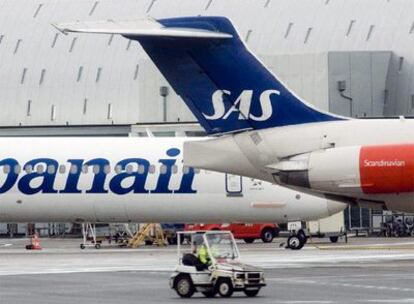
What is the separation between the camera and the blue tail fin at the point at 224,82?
40938 millimetres

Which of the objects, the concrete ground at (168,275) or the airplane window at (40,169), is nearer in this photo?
the concrete ground at (168,275)

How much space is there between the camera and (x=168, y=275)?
39812 mm

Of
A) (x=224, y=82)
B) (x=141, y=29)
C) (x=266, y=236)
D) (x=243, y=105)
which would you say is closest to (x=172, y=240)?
(x=266, y=236)

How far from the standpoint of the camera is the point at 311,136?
41.5 m

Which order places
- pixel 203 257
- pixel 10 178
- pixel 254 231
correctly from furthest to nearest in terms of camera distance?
1. pixel 254 231
2. pixel 10 178
3. pixel 203 257

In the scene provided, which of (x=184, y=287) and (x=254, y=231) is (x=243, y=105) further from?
(x=254, y=231)

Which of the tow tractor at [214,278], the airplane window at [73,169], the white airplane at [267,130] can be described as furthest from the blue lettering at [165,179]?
the tow tractor at [214,278]

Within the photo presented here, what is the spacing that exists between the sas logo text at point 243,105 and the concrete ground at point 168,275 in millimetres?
4238

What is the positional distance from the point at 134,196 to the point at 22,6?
129 ft

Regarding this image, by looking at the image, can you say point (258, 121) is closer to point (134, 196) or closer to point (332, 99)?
point (134, 196)

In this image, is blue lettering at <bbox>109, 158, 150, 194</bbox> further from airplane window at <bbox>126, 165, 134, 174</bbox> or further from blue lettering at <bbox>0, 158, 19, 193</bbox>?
blue lettering at <bbox>0, 158, 19, 193</bbox>

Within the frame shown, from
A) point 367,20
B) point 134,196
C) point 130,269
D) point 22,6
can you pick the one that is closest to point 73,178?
point 134,196

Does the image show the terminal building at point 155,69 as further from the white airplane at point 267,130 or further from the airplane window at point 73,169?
the white airplane at point 267,130

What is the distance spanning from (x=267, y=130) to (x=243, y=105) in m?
0.97
